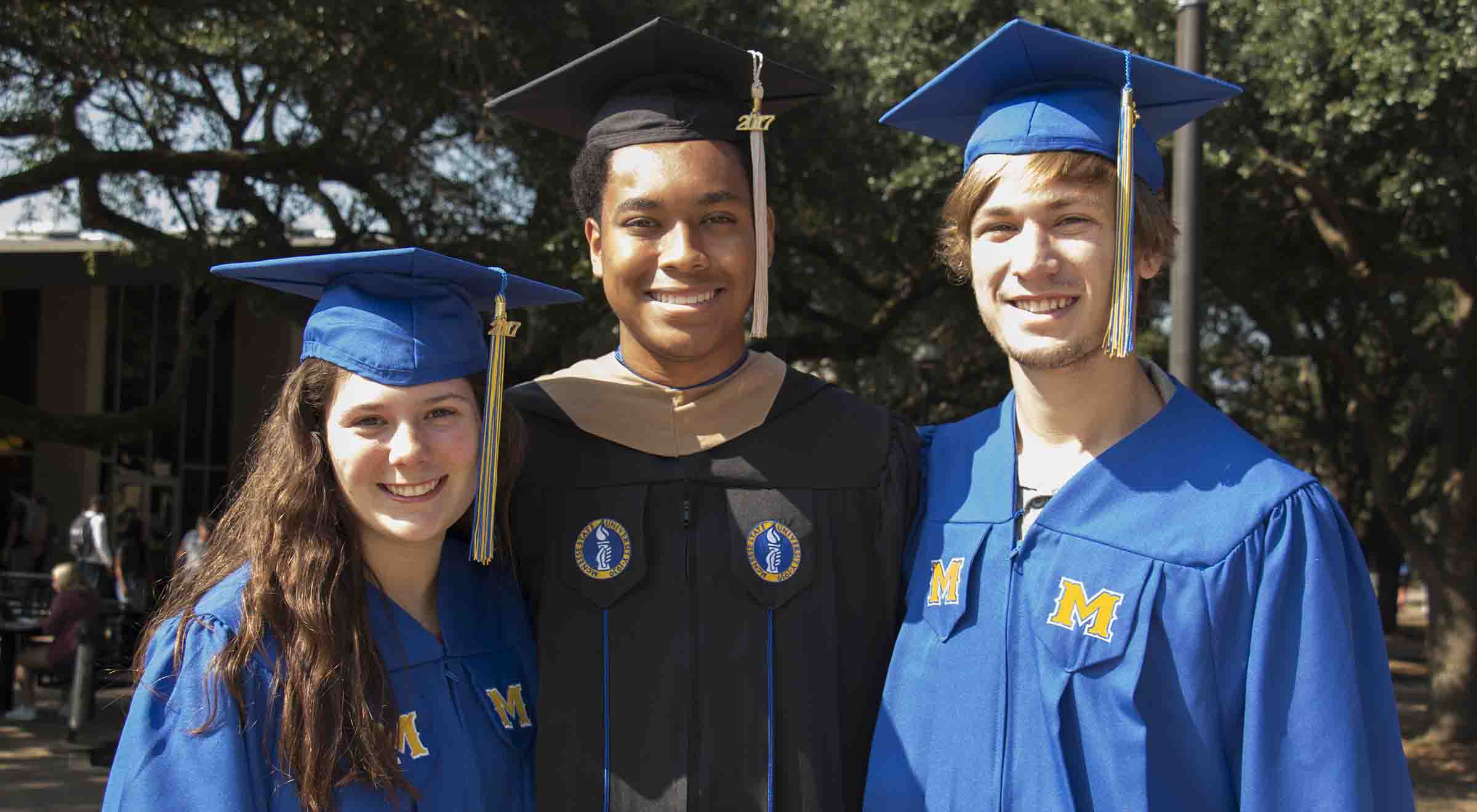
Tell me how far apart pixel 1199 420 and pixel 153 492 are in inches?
885

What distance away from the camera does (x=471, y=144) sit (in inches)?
381

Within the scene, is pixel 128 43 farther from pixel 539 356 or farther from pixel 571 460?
pixel 571 460

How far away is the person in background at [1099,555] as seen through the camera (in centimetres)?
214

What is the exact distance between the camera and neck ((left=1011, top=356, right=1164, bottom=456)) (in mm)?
2463

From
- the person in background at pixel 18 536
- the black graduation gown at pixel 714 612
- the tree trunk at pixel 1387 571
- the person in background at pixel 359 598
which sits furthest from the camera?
the tree trunk at pixel 1387 571

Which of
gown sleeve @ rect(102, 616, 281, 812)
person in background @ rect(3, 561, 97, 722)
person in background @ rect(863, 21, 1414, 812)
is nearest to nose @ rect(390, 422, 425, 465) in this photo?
gown sleeve @ rect(102, 616, 281, 812)

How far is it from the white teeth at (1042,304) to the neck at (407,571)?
1.22 metres

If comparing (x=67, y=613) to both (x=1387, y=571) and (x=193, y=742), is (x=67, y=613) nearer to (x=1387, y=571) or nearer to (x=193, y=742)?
(x=193, y=742)

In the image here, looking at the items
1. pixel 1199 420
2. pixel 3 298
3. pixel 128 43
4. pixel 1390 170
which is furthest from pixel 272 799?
pixel 3 298

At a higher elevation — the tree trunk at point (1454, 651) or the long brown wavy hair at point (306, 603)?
the long brown wavy hair at point (306, 603)

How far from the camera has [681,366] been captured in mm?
2832

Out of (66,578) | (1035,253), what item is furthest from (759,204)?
(66,578)

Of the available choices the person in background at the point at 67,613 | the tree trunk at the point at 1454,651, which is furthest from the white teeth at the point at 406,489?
the tree trunk at the point at 1454,651

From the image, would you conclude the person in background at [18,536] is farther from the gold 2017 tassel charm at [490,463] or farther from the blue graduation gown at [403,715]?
the gold 2017 tassel charm at [490,463]
